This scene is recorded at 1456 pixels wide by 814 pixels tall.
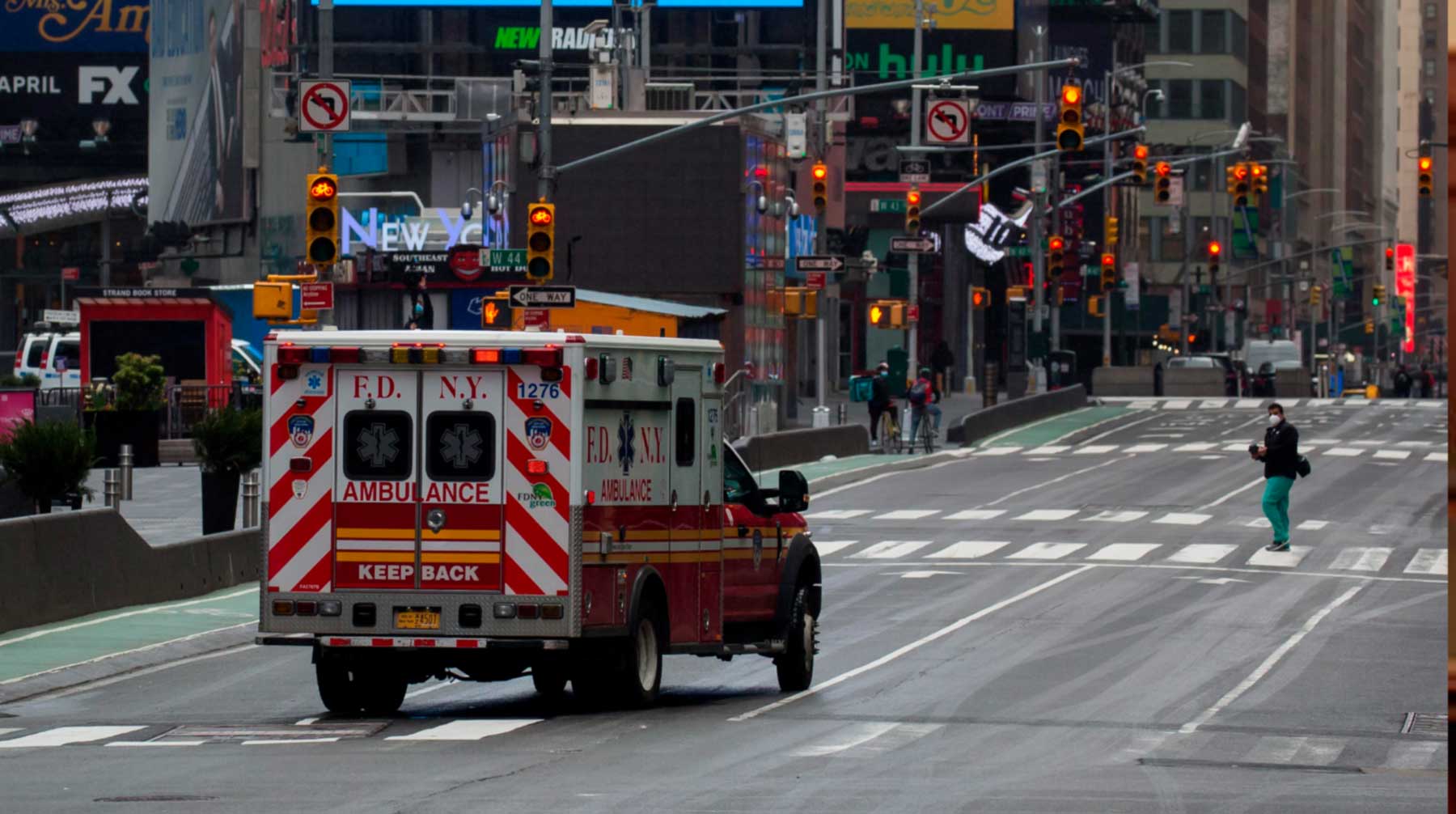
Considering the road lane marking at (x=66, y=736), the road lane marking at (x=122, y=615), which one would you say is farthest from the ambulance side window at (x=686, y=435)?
the road lane marking at (x=122, y=615)

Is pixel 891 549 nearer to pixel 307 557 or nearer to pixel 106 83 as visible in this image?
pixel 307 557

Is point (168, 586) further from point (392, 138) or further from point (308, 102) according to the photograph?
point (392, 138)

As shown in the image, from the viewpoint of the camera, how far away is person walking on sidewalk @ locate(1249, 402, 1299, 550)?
2839cm

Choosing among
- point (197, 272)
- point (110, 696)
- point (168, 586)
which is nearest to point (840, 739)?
point (110, 696)

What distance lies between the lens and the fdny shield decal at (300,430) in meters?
14.5

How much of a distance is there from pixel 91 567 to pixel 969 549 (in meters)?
12.0

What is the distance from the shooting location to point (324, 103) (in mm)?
28797

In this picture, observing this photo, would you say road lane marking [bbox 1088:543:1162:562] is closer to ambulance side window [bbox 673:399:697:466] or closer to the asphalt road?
the asphalt road

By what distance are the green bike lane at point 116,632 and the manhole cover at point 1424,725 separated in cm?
949

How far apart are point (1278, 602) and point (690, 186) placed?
34077 millimetres

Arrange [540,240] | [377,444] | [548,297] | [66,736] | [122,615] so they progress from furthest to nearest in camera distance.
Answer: [540,240] < [548,297] < [122,615] < [377,444] < [66,736]

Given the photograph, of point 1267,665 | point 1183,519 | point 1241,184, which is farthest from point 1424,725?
point 1241,184

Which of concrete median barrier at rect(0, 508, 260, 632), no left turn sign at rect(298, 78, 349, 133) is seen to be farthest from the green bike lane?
no left turn sign at rect(298, 78, 349, 133)

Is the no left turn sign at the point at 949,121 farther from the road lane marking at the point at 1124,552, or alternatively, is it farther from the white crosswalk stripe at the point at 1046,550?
the road lane marking at the point at 1124,552
